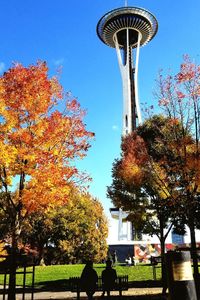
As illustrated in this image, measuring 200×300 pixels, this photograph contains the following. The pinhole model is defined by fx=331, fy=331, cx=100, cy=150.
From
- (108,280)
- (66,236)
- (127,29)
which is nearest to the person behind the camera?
(108,280)

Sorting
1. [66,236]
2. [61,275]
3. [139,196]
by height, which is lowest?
[61,275]

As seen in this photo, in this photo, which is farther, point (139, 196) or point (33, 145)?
point (139, 196)

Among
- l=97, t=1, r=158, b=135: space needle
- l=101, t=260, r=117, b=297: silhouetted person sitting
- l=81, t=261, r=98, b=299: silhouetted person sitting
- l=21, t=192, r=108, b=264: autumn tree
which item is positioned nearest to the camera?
l=81, t=261, r=98, b=299: silhouetted person sitting

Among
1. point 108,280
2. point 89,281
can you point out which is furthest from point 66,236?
point 89,281

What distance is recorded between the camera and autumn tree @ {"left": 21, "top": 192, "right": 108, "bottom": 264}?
35.7 meters

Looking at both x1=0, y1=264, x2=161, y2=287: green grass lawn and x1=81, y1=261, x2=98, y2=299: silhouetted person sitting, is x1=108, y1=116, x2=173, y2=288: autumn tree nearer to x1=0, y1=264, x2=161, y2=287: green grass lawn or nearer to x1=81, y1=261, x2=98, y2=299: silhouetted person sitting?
x1=0, y1=264, x2=161, y2=287: green grass lawn

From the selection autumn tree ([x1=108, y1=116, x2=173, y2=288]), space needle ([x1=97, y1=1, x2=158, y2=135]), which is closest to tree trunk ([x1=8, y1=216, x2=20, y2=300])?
autumn tree ([x1=108, y1=116, x2=173, y2=288])

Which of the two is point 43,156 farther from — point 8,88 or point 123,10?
point 123,10

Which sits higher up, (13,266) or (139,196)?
(139,196)

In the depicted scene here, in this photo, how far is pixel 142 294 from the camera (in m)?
12.4

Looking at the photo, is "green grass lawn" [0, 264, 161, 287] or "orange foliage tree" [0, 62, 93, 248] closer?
"orange foliage tree" [0, 62, 93, 248]

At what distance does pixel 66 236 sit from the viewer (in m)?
36.2

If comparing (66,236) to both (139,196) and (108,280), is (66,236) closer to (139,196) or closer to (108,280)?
(139,196)

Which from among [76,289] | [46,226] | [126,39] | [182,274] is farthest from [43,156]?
[126,39]
